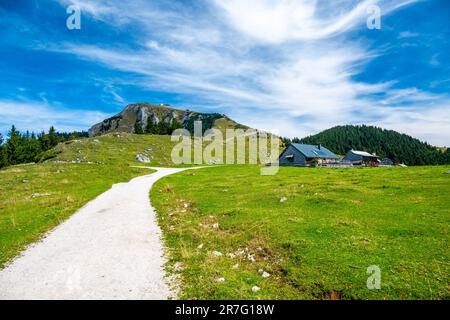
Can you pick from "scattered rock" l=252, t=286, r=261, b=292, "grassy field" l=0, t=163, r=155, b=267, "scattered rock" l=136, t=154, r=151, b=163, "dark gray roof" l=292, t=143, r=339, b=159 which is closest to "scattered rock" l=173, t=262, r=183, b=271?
"scattered rock" l=252, t=286, r=261, b=292

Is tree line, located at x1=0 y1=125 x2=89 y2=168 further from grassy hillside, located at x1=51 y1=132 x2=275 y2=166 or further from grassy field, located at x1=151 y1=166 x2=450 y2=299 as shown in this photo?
grassy field, located at x1=151 y1=166 x2=450 y2=299

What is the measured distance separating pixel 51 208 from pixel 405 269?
27.0m

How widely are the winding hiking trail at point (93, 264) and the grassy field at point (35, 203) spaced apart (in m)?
1.17

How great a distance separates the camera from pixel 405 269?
33.4 ft

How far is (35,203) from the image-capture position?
86.0 feet

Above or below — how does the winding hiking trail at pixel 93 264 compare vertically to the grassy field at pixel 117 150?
below

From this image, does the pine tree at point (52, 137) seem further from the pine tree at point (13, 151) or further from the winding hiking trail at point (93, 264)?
the winding hiking trail at point (93, 264)

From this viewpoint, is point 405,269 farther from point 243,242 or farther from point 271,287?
point 243,242

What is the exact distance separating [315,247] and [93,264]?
10.5 metres

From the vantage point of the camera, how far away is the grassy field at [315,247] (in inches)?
373

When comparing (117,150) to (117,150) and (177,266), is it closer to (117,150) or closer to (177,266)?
(117,150)

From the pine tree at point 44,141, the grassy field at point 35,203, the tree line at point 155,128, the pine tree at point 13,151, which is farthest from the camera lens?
the tree line at point 155,128

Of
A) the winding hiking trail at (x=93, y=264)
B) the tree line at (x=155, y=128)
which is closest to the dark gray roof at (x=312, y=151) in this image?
the winding hiking trail at (x=93, y=264)
